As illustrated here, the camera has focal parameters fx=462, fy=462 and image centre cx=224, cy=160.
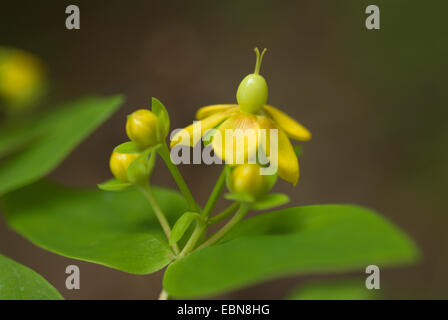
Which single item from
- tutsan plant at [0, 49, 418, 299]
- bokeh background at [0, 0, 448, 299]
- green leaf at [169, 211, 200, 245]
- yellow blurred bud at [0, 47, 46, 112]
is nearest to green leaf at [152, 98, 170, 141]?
tutsan plant at [0, 49, 418, 299]

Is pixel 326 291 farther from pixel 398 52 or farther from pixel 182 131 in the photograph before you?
pixel 398 52

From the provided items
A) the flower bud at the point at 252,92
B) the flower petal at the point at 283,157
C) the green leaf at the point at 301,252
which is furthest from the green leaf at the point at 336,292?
the flower bud at the point at 252,92

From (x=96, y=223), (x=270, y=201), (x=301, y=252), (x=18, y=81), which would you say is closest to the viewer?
(x=301, y=252)

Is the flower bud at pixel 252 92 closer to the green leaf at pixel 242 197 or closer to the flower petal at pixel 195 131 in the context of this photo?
the flower petal at pixel 195 131

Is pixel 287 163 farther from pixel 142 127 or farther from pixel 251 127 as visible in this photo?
pixel 142 127

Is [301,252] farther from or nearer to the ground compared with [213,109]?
nearer to the ground

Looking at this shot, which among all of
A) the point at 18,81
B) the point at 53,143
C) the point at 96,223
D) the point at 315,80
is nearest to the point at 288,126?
the point at 96,223
